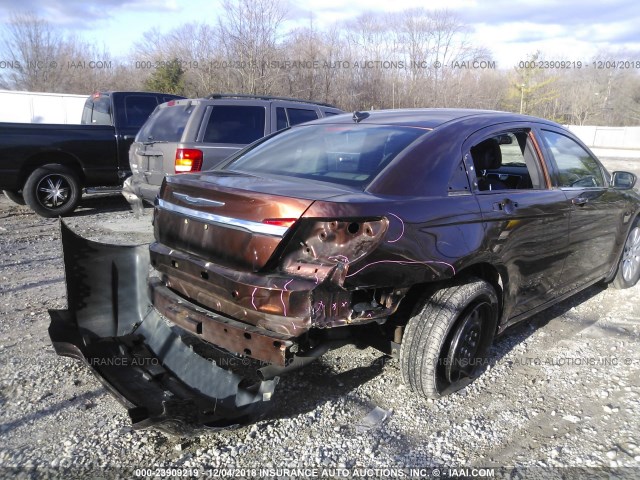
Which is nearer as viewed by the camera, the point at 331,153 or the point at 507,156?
the point at 331,153

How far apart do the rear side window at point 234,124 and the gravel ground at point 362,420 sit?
338 cm

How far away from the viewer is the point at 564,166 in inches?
163

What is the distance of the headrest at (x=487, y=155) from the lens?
138 inches

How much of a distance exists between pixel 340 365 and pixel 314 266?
4.72ft

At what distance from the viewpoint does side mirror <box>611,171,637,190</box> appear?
4.81 metres

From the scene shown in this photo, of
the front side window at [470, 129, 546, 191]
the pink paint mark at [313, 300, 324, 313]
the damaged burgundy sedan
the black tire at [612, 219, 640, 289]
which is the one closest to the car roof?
the damaged burgundy sedan

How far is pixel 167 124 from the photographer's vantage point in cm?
711

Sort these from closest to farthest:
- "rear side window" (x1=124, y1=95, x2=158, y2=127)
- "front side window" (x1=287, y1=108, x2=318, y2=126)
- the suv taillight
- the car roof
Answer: the car roof < the suv taillight < "front side window" (x1=287, y1=108, x2=318, y2=126) < "rear side window" (x1=124, y1=95, x2=158, y2=127)

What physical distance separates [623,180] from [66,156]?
794 cm

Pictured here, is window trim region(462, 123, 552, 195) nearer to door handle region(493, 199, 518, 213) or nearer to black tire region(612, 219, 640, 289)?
door handle region(493, 199, 518, 213)

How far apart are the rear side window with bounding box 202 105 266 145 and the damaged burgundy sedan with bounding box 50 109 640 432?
9.92 ft

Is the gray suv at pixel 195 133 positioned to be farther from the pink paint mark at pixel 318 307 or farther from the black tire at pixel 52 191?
the pink paint mark at pixel 318 307

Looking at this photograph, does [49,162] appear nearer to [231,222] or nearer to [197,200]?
[197,200]

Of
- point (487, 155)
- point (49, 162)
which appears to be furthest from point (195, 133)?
point (487, 155)
